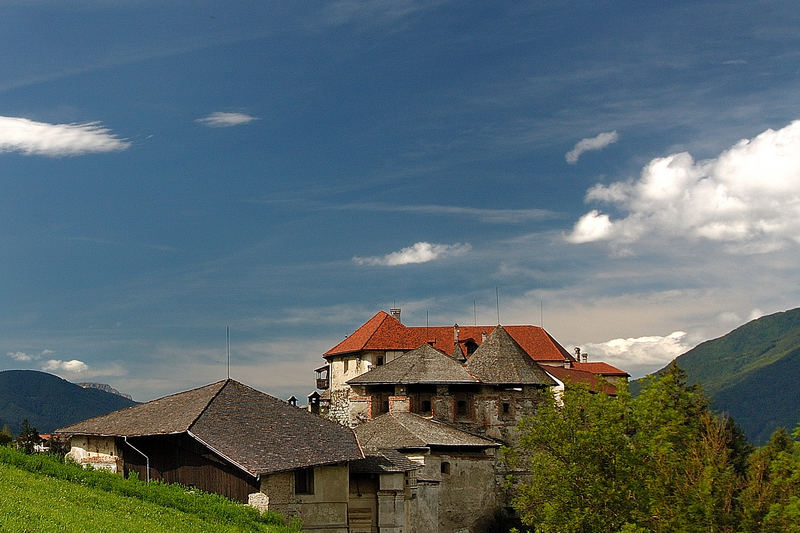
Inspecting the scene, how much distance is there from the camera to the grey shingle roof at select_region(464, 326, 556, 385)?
1881 inches

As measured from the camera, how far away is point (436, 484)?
117ft

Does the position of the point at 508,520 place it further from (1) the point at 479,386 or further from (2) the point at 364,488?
(2) the point at 364,488

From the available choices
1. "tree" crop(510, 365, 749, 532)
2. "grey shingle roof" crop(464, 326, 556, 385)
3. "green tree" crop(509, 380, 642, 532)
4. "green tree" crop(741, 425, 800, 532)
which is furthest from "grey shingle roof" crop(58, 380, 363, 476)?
"grey shingle roof" crop(464, 326, 556, 385)

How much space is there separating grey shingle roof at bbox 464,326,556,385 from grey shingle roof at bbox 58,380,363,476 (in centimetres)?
1920

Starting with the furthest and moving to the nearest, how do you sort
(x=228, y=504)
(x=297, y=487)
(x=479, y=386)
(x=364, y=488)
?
(x=479, y=386), (x=364, y=488), (x=297, y=487), (x=228, y=504)

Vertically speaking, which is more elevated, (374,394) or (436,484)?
(374,394)

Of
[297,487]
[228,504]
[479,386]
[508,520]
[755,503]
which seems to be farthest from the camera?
[479,386]

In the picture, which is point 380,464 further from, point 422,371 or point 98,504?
point 422,371

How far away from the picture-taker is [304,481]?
86.9 feet

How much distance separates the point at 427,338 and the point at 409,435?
3967 cm

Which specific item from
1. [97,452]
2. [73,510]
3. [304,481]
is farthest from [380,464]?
[73,510]

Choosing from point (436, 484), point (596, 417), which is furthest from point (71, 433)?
point (596, 417)

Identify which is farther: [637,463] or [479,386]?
[479,386]

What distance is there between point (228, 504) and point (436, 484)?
14211 mm
